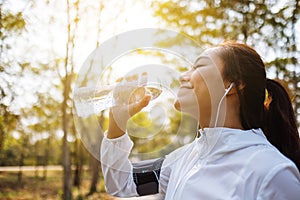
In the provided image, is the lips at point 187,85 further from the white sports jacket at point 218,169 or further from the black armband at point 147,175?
the black armband at point 147,175

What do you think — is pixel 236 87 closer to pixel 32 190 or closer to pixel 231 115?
pixel 231 115

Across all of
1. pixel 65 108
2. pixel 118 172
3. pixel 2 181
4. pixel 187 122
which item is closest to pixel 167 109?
pixel 187 122

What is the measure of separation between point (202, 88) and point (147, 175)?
0.44 metres

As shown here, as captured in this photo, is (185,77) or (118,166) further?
(118,166)

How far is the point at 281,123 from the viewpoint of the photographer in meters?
1.37

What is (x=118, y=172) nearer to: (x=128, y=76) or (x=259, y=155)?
(x=128, y=76)

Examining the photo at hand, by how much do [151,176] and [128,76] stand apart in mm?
429

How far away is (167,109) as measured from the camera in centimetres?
136

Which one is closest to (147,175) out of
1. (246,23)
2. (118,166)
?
(118,166)

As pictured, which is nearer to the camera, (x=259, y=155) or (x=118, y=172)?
(x=259, y=155)

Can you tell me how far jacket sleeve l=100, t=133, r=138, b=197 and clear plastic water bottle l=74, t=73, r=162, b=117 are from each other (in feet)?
0.41

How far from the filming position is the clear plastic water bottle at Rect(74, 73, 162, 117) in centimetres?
125

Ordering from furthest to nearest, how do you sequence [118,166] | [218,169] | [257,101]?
[118,166], [257,101], [218,169]

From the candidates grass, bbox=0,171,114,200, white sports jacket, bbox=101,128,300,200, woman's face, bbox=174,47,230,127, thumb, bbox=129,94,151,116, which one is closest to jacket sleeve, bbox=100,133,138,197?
white sports jacket, bbox=101,128,300,200
